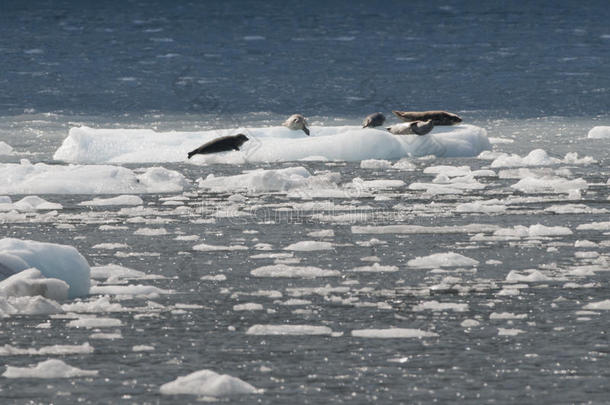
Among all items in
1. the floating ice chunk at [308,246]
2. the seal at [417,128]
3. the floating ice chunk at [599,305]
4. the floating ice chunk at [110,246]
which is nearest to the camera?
the floating ice chunk at [599,305]

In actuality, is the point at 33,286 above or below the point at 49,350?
above

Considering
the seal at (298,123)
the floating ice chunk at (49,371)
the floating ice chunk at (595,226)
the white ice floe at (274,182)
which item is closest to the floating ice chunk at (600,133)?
the seal at (298,123)

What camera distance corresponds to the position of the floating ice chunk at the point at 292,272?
10.1m

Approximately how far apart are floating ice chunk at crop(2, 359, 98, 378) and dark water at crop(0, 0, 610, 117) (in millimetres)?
22871

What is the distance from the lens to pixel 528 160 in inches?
764

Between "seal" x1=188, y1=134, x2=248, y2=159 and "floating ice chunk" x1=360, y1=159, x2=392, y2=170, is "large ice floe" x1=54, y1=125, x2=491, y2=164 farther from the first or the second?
"floating ice chunk" x1=360, y1=159, x2=392, y2=170

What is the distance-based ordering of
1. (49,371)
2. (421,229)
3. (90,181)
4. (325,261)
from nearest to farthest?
(49,371) → (325,261) → (421,229) → (90,181)

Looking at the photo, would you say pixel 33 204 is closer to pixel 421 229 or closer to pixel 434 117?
pixel 421 229

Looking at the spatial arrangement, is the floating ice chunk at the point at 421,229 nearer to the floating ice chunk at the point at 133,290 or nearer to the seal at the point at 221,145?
the floating ice chunk at the point at 133,290

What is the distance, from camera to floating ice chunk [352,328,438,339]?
8.02m

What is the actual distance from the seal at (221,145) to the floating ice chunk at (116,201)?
197 inches

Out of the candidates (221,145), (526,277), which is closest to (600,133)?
(221,145)

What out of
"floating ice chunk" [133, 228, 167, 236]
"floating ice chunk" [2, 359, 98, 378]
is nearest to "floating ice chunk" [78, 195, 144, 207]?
"floating ice chunk" [133, 228, 167, 236]

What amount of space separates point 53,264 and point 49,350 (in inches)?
72.0
